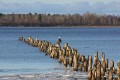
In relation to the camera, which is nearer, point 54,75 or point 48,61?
point 54,75

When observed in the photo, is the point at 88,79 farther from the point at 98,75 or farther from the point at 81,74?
the point at 81,74

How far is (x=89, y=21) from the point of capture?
19000 cm

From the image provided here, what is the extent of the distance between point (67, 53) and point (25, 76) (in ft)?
33.0

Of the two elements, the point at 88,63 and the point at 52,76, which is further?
the point at 88,63

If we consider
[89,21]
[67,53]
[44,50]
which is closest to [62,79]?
[67,53]

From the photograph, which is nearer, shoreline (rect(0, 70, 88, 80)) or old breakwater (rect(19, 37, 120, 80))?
old breakwater (rect(19, 37, 120, 80))

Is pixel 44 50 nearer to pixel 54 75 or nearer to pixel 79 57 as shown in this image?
pixel 79 57

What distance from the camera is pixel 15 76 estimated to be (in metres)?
29.9

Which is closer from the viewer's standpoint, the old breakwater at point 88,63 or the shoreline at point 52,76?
the old breakwater at point 88,63

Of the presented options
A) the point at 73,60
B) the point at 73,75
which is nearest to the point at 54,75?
the point at 73,75

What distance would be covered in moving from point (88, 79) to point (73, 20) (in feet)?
560

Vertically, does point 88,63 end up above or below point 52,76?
above

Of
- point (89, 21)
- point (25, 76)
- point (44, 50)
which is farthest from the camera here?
point (89, 21)

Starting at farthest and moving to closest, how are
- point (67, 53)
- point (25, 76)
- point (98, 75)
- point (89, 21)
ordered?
point (89, 21), point (67, 53), point (25, 76), point (98, 75)
